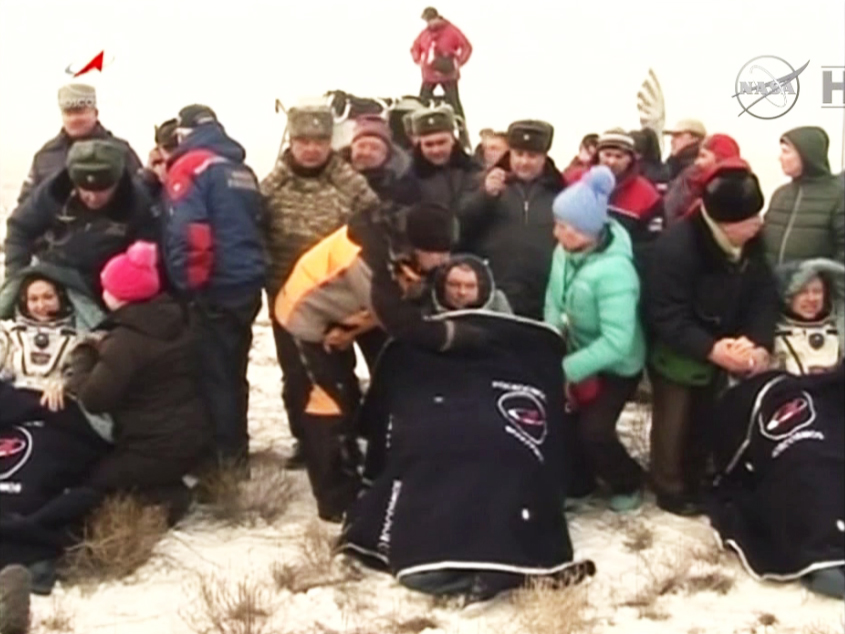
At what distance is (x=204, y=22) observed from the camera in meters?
25.4

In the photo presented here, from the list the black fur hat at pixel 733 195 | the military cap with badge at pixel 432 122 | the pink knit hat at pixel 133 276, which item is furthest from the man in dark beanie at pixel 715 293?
the pink knit hat at pixel 133 276

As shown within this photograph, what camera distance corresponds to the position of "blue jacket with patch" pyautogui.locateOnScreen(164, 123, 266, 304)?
6.82 m

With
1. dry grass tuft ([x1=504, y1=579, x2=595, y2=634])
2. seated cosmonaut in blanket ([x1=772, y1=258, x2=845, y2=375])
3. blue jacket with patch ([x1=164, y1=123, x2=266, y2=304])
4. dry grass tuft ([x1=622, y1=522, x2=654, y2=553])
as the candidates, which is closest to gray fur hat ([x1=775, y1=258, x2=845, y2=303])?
seated cosmonaut in blanket ([x1=772, y1=258, x2=845, y2=375])

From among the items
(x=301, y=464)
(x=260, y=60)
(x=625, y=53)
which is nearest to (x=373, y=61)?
(x=260, y=60)

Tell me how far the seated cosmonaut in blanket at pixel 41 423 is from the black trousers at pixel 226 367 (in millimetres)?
640

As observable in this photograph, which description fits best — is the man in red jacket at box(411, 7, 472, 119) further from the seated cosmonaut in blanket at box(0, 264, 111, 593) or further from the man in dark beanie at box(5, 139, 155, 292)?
the seated cosmonaut in blanket at box(0, 264, 111, 593)

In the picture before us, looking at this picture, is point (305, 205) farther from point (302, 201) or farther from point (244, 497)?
point (244, 497)

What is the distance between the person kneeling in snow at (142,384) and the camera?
627 cm

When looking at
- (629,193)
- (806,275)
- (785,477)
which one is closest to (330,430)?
(785,477)

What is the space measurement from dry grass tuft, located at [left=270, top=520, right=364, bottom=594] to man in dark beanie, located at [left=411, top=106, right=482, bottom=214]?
206 cm

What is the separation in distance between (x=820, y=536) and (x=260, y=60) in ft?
60.6

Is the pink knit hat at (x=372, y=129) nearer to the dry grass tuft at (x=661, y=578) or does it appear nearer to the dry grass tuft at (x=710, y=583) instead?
the dry grass tuft at (x=661, y=578)

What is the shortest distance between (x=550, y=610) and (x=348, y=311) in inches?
66.4

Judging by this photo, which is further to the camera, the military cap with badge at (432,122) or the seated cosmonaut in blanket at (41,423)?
the military cap with badge at (432,122)
